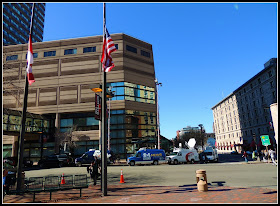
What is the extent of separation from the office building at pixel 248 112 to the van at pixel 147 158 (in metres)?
28.6

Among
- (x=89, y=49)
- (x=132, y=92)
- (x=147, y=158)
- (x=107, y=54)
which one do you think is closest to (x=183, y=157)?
(x=147, y=158)

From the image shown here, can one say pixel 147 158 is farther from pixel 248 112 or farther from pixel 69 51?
pixel 248 112

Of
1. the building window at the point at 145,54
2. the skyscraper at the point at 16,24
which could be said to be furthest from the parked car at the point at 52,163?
the skyscraper at the point at 16,24

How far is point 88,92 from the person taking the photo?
42.8m

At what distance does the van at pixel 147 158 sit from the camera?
2725 centimetres

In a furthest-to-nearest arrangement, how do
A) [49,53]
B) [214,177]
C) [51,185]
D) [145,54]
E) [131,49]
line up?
[145,54], [49,53], [131,49], [214,177], [51,185]

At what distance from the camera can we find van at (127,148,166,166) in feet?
89.4

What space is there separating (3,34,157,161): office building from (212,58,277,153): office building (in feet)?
90.4

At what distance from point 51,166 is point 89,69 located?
22.8m

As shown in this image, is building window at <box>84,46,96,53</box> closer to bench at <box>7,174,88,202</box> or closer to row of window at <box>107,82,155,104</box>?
row of window at <box>107,82,155,104</box>

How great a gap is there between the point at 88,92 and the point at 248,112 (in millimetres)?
53950

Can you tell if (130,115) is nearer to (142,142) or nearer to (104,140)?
(142,142)

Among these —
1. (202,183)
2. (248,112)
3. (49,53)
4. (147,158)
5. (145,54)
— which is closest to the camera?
(202,183)

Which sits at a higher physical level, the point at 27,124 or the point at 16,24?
the point at 16,24
